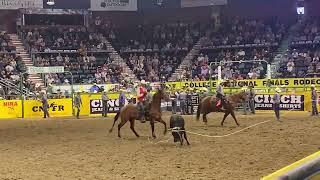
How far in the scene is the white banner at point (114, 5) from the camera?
4569cm

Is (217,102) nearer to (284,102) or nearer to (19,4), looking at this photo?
(284,102)

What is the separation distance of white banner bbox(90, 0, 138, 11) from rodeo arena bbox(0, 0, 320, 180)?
10cm

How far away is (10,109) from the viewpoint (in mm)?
29922

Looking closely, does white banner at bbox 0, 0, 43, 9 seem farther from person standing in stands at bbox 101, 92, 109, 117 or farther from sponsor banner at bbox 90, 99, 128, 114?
person standing in stands at bbox 101, 92, 109, 117

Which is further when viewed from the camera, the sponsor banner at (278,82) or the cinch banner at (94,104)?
the cinch banner at (94,104)

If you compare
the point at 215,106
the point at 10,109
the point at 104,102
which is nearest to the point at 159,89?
the point at 215,106

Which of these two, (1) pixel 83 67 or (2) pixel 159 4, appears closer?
(1) pixel 83 67

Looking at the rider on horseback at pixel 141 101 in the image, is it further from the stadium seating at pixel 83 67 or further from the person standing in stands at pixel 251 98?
the stadium seating at pixel 83 67

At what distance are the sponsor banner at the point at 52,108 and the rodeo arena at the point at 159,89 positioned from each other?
6cm

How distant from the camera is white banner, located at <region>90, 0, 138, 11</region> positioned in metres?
45.7

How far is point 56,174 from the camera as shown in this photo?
9680 mm

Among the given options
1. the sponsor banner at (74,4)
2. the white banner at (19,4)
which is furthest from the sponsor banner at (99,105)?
the sponsor banner at (74,4)

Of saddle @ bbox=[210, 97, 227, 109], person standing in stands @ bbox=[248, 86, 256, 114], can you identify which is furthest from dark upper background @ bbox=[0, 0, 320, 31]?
saddle @ bbox=[210, 97, 227, 109]

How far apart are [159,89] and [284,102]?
14.4m
